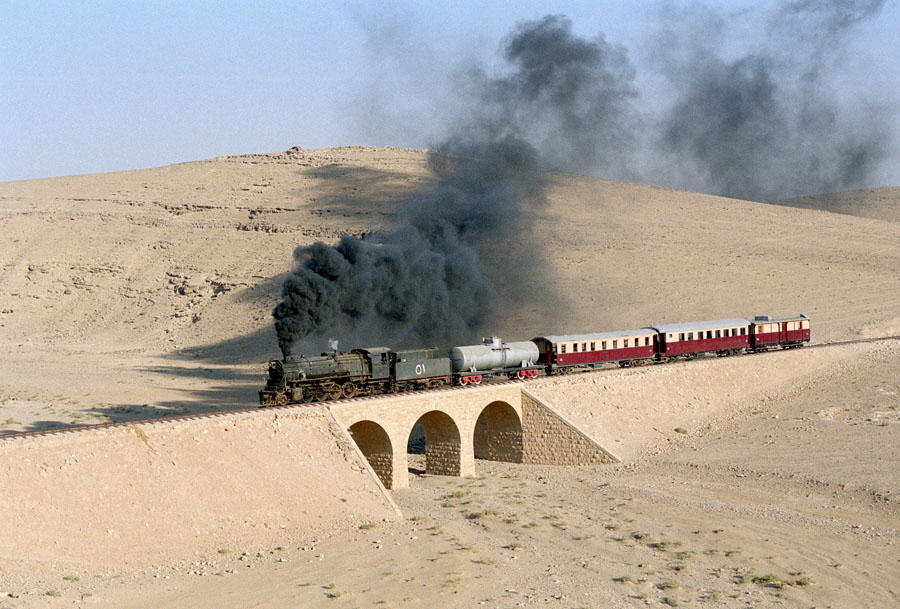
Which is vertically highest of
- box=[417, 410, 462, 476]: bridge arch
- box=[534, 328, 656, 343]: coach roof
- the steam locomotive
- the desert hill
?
the desert hill

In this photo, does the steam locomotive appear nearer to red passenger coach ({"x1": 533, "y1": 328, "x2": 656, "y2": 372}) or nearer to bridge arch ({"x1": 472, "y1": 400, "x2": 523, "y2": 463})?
red passenger coach ({"x1": 533, "y1": 328, "x2": 656, "y2": 372})

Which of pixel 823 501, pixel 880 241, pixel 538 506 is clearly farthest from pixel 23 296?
pixel 880 241

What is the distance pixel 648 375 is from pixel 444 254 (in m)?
17.1

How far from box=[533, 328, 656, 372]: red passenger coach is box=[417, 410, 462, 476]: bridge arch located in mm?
7190

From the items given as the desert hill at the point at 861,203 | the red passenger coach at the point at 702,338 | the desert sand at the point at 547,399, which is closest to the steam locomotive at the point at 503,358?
the red passenger coach at the point at 702,338

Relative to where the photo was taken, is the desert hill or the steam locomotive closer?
the steam locomotive

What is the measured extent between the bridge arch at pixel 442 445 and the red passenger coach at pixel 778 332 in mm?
20886

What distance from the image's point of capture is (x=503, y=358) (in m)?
39.1

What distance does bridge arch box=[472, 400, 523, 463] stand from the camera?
38.3 metres

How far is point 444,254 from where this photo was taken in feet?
180

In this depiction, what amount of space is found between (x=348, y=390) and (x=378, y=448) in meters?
2.52

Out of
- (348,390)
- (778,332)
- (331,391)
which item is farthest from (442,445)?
(778,332)

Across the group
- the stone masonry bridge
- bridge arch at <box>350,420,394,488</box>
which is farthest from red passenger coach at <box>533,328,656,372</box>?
bridge arch at <box>350,420,394,488</box>

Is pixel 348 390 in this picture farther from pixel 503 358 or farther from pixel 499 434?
pixel 499 434
